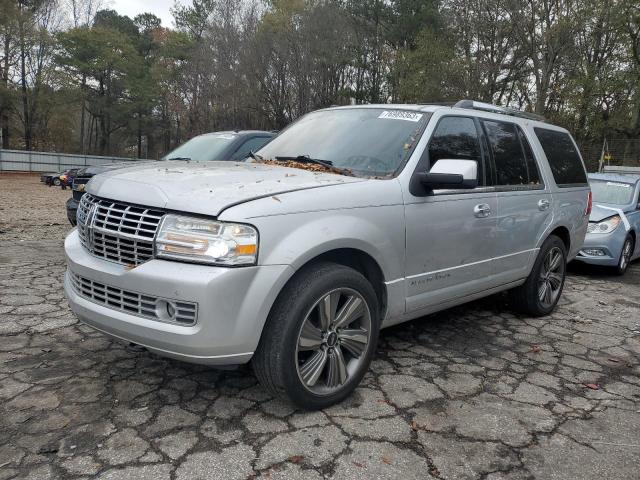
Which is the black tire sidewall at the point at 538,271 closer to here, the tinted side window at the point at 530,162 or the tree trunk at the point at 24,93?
the tinted side window at the point at 530,162

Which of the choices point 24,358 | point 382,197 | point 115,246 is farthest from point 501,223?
point 24,358

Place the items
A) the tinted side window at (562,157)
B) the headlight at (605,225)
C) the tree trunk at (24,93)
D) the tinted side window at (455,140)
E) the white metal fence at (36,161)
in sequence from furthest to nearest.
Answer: the tree trunk at (24,93) → the white metal fence at (36,161) → the headlight at (605,225) → the tinted side window at (562,157) → the tinted side window at (455,140)

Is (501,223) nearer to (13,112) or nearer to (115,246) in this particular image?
(115,246)

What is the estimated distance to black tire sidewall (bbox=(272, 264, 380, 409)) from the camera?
268 centimetres

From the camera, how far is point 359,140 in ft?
12.3

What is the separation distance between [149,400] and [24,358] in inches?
46.3

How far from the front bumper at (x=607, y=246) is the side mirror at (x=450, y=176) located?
15.5 ft

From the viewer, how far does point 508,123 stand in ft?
14.9

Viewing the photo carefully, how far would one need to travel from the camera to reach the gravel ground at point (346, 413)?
2477 mm

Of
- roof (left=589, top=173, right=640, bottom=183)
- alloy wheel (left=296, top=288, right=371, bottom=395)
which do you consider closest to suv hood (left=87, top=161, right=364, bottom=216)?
alloy wheel (left=296, top=288, right=371, bottom=395)

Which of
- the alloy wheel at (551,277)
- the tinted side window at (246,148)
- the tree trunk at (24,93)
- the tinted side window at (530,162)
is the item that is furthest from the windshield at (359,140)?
the tree trunk at (24,93)

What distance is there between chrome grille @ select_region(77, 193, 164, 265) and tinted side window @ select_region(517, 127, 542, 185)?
334cm

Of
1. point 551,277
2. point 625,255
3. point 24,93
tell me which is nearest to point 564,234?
point 551,277

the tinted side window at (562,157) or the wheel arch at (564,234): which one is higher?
the tinted side window at (562,157)
